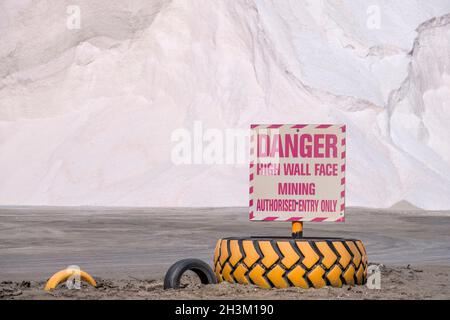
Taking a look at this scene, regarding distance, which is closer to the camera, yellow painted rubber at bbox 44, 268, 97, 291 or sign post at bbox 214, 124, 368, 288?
sign post at bbox 214, 124, 368, 288

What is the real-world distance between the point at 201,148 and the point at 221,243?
93.9 feet

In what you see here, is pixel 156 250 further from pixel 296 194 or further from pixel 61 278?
pixel 296 194

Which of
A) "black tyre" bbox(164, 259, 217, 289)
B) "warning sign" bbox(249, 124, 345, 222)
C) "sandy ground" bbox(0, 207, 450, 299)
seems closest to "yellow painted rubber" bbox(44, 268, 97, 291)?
"sandy ground" bbox(0, 207, 450, 299)

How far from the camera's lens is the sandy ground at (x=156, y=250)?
33.2 ft

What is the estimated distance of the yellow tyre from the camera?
10.1 meters

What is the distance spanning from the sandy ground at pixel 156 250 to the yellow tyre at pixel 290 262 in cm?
19

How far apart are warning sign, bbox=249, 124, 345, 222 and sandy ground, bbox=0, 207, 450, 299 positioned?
0.84 metres

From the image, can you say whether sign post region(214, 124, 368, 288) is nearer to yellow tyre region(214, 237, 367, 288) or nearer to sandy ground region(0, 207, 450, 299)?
yellow tyre region(214, 237, 367, 288)

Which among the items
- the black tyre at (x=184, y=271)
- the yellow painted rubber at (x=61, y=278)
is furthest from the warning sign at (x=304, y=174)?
the yellow painted rubber at (x=61, y=278)

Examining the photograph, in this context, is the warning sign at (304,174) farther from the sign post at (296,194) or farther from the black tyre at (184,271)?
the black tyre at (184,271)

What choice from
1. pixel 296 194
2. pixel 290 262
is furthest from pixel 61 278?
pixel 296 194

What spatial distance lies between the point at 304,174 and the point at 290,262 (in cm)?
97
